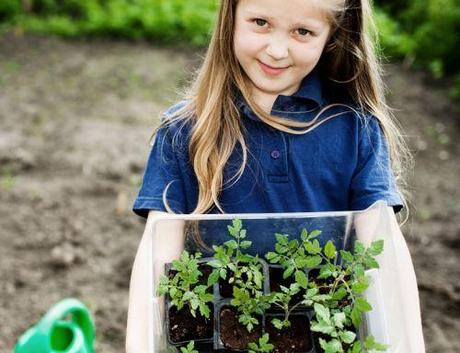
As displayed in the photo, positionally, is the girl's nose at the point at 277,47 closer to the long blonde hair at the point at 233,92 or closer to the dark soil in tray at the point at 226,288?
the long blonde hair at the point at 233,92

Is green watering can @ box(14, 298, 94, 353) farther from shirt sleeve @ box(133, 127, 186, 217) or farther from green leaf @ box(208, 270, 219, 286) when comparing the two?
green leaf @ box(208, 270, 219, 286)

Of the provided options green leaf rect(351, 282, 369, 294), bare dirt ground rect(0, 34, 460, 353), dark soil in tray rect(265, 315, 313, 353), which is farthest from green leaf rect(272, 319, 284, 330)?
bare dirt ground rect(0, 34, 460, 353)

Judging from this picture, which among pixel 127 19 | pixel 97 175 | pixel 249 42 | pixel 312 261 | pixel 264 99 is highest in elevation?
pixel 249 42

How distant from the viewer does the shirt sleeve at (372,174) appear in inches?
55.8

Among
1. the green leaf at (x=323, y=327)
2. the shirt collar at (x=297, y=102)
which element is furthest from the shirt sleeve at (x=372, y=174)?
the green leaf at (x=323, y=327)

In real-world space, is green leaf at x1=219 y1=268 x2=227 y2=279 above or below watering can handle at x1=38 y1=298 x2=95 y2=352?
above

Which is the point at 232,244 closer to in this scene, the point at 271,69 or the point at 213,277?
the point at 213,277

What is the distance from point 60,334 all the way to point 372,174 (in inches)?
38.9

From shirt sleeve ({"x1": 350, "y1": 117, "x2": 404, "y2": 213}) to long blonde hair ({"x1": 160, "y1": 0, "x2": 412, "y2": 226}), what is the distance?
0.04m

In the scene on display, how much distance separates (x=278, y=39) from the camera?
1.31 meters

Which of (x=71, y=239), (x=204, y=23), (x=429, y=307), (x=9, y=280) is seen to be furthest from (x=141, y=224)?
(x=204, y=23)

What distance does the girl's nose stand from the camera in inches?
51.6

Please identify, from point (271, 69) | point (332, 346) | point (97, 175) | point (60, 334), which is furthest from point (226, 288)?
point (97, 175)

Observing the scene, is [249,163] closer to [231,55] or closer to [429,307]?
[231,55]
